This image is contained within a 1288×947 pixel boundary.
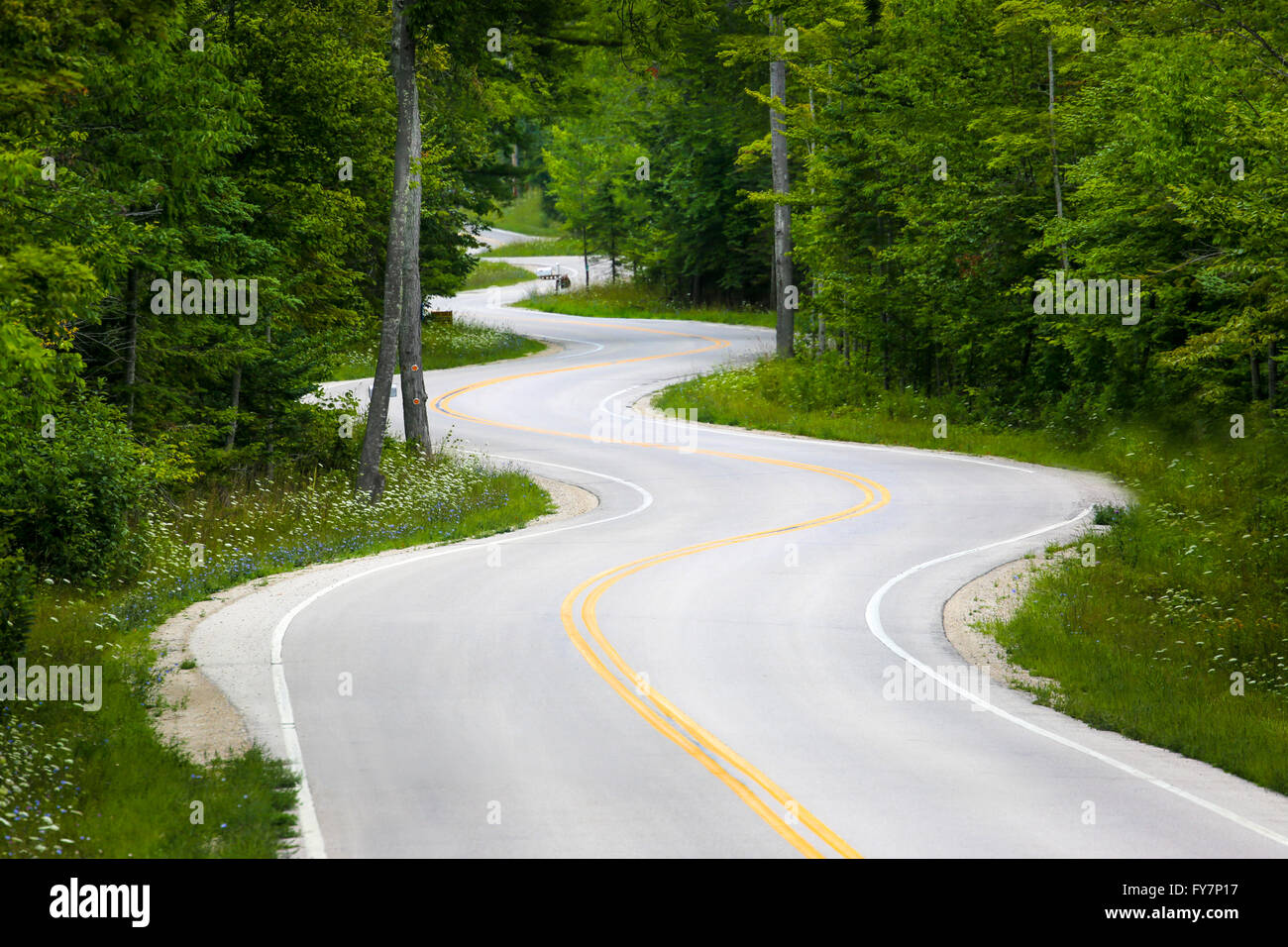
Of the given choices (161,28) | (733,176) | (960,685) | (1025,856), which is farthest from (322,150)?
(733,176)

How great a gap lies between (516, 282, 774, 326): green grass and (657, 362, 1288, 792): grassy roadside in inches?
1309

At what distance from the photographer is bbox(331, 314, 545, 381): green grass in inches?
1786

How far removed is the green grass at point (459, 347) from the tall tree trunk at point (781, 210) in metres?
13.2

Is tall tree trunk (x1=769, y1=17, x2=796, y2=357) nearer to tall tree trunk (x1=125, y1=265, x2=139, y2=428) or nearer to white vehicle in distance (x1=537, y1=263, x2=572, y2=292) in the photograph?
tall tree trunk (x1=125, y1=265, x2=139, y2=428)

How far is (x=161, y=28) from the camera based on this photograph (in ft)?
34.8

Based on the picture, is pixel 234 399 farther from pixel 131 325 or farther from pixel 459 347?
pixel 459 347

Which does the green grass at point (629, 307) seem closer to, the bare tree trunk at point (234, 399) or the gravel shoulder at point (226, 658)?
the bare tree trunk at point (234, 399)

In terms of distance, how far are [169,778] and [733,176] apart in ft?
160

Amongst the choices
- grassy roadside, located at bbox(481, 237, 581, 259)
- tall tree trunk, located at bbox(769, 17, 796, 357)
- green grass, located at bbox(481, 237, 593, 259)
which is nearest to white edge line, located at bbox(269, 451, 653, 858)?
tall tree trunk, located at bbox(769, 17, 796, 357)

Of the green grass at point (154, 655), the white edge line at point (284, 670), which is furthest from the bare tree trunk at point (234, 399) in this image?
the white edge line at point (284, 670)

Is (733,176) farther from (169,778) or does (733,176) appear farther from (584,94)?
(169,778)

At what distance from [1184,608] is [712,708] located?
277 inches

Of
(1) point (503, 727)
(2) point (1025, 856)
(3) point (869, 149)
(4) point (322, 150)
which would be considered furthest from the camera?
(3) point (869, 149)

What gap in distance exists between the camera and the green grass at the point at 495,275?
80938mm
